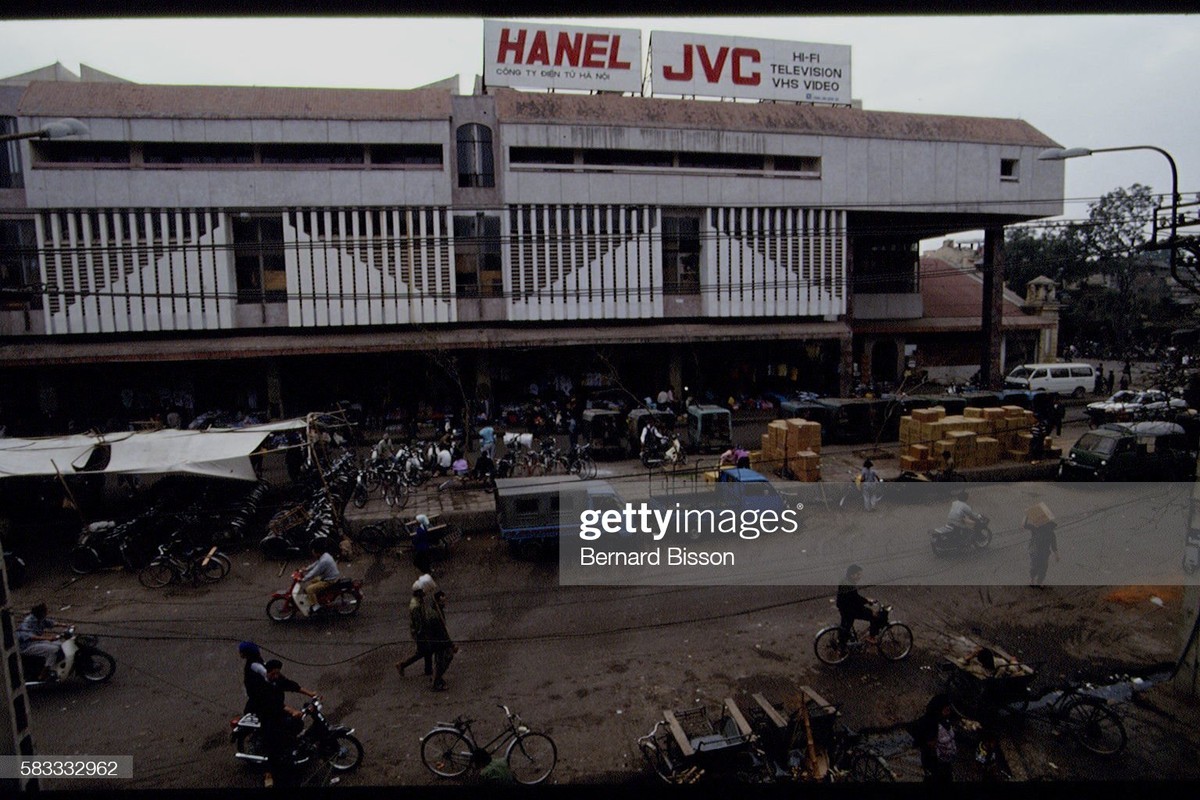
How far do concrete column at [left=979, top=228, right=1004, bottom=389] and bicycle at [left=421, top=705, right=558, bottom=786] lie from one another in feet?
95.7

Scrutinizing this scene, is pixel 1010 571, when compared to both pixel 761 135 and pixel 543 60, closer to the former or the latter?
pixel 761 135

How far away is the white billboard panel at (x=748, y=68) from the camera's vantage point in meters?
26.9

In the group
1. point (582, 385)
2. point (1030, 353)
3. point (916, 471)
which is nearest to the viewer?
point (916, 471)

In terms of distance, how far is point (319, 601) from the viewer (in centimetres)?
1055

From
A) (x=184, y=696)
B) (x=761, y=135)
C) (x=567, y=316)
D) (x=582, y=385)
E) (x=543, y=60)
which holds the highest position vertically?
(x=543, y=60)

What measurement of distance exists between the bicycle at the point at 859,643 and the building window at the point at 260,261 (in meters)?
22.1

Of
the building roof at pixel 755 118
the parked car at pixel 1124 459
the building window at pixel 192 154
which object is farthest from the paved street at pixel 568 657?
the building roof at pixel 755 118

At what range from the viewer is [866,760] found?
6.48m

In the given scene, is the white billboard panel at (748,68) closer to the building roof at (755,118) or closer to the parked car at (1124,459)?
the building roof at (755,118)

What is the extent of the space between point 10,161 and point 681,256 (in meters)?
23.9

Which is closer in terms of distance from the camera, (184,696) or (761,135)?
(184,696)

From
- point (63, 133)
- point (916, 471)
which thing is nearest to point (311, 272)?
point (63, 133)

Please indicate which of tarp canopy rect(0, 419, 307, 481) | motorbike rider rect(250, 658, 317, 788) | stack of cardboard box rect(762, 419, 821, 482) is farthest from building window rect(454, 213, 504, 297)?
motorbike rider rect(250, 658, 317, 788)

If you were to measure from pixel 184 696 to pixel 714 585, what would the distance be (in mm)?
7910
